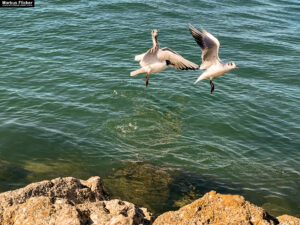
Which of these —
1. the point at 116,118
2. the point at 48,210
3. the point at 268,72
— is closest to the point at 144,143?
the point at 116,118

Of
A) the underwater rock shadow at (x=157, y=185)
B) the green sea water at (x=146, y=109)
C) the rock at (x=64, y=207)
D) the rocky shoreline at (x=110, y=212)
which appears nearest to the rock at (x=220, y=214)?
the rocky shoreline at (x=110, y=212)

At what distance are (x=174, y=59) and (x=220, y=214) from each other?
829cm

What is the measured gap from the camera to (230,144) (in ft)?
41.7

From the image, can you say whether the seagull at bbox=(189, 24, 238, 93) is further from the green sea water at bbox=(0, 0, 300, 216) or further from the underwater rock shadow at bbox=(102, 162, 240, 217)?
the underwater rock shadow at bbox=(102, 162, 240, 217)

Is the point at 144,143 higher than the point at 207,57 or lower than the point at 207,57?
lower

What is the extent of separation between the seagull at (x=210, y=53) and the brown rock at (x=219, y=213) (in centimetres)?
650

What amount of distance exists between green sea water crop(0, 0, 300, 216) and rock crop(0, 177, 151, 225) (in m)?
2.42

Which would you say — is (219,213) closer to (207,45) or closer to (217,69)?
(207,45)

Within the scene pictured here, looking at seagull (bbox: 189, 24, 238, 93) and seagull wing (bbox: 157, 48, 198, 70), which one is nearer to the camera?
seagull (bbox: 189, 24, 238, 93)

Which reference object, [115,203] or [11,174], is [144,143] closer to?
[11,174]

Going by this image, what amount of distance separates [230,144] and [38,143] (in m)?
6.55

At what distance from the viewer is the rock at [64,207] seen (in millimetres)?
5609

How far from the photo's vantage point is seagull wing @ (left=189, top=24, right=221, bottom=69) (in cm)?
1141

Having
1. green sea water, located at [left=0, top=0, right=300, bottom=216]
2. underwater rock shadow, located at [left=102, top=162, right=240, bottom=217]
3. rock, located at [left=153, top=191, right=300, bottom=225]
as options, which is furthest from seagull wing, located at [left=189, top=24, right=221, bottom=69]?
rock, located at [left=153, top=191, right=300, bottom=225]
